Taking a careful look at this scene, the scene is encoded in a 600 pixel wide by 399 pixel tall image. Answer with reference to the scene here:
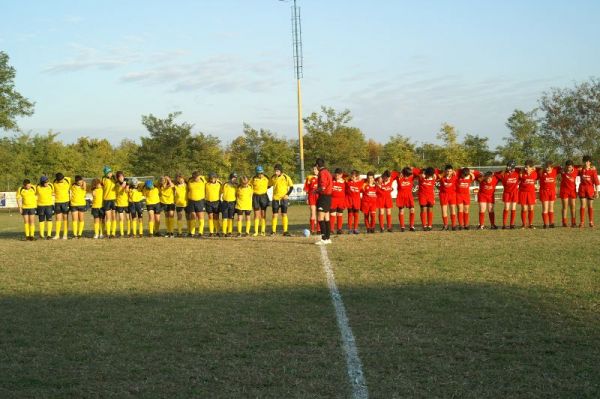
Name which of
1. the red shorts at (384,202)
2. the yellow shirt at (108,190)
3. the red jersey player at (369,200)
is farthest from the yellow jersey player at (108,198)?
the red shorts at (384,202)

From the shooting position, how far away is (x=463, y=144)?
57906mm

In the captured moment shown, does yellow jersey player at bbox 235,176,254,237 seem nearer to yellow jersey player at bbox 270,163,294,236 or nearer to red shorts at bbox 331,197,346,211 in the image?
yellow jersey player at bbox 270,163,294,236

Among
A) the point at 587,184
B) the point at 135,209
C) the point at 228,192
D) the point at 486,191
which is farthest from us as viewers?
the point at 135,209

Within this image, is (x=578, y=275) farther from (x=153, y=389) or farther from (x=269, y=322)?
(x=153, y=389)

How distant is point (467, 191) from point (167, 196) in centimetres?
878

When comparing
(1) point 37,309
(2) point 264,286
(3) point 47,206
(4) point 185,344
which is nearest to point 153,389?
(4) point 185,344

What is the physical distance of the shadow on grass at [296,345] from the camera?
5203mm

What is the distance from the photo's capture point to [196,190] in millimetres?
19328

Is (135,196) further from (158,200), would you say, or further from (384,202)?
(384,202)

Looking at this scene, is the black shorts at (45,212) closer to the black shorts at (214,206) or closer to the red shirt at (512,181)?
the black shorts at (214,206)

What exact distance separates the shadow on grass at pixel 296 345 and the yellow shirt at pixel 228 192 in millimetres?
10053

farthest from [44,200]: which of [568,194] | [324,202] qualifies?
[568,194]

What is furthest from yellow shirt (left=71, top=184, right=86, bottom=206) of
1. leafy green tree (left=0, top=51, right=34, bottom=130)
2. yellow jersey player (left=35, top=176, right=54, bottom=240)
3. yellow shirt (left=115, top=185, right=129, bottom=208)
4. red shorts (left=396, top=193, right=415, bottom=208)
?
leafy green tree (left=0, top=51, right=34, bottom=130)

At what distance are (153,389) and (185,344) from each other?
1.41m
